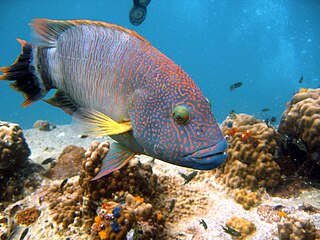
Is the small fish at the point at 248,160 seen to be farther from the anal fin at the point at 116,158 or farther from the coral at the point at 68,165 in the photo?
the coral at the point at 68,165

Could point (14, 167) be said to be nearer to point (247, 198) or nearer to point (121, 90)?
point (121, 90)

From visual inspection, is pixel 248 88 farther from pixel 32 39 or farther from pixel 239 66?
pixel 32 39

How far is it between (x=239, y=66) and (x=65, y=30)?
138 meters

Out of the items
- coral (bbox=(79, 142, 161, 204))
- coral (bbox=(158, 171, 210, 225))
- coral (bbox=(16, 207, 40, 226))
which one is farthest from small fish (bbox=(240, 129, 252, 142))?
coral (bbox=(16, 207, 40, 226))

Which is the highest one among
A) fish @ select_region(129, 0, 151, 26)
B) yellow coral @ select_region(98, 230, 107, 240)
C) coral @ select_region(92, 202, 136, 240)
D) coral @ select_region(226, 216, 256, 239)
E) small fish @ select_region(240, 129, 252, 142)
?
Answer: fish @ select_region(129, 0, 151, 26)

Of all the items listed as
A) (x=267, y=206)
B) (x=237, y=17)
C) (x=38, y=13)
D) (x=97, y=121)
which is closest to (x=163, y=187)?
(x=267, y=206)

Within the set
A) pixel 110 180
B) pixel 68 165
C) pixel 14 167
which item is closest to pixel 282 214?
pixel 110 180

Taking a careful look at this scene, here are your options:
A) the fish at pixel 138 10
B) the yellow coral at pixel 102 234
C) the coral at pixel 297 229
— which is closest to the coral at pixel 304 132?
the coral at pixel 297 229

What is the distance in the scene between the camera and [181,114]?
2.01m

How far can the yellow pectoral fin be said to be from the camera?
216 centimetres

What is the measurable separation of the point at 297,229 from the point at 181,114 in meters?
2.88

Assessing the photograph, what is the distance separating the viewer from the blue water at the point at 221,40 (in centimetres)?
6856

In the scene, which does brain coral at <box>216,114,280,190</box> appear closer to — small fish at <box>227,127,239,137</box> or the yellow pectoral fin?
small fish at <box>227,127,239,137</box>

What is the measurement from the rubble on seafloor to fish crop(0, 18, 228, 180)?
141 cm
